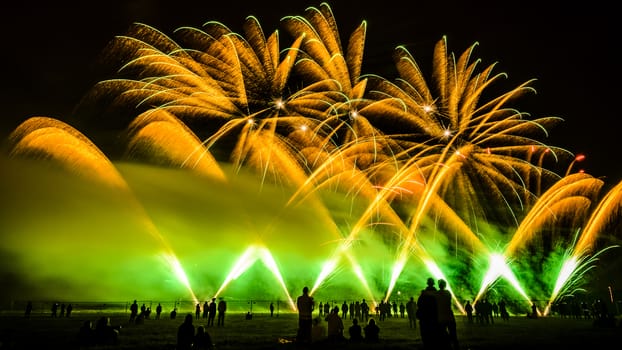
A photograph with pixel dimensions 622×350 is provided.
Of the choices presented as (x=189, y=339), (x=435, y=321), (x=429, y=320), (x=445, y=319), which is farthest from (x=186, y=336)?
(x=445, y=319)

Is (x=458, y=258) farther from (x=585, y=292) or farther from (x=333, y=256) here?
(x=333, y=256)

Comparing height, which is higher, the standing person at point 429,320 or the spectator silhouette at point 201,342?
the standing person at point 429,320

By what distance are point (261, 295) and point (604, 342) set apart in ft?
191

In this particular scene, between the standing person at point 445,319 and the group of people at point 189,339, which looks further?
the group of people at point 189,339

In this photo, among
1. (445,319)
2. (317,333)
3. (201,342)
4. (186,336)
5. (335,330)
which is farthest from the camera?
(335,330)

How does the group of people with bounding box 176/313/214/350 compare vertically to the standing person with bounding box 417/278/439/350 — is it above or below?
below

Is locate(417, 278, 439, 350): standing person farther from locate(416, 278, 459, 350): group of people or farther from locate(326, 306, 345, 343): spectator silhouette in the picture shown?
locate(326, 306, 345, 343): spectator silhouette

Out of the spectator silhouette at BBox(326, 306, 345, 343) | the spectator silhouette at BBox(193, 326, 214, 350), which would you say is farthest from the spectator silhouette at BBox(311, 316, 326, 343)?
the spectator silhouette at BBox(193, 326, 214, 350)

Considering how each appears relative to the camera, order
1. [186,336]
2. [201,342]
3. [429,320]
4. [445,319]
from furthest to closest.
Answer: [201,342] → [186,336] → [445,319] → [429,320]

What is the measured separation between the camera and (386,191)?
31578 mm

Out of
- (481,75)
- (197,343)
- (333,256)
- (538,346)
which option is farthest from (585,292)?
(197,343)

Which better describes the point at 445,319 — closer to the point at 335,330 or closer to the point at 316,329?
the point at 316,329

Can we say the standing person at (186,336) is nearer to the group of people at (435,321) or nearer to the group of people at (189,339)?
the group of people at (189,339)

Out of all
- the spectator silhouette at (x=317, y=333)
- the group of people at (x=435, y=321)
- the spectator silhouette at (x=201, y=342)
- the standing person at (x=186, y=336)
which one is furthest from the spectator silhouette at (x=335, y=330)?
the group of people at (x=435, y=321)
